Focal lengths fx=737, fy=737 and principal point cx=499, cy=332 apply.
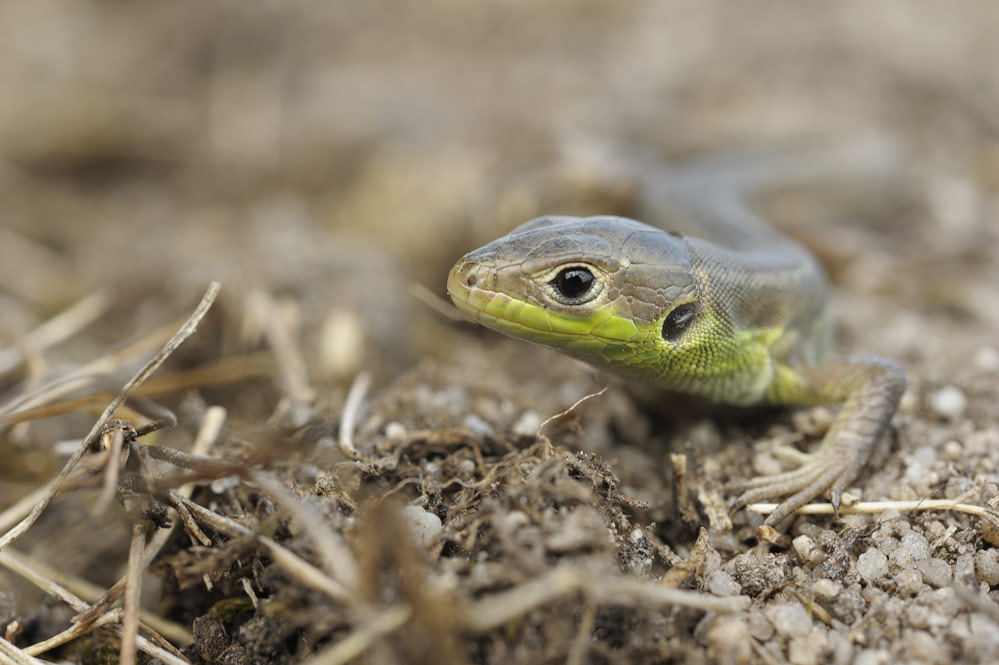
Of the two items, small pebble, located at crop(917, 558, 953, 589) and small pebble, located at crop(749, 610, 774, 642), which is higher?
small pebble, located at crop(917, 558, 953, 589)

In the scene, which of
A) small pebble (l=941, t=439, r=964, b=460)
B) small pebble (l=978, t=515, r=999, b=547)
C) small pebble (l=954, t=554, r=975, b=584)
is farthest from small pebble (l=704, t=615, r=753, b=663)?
small pebble (l=941, t=439, r=964, b=460)

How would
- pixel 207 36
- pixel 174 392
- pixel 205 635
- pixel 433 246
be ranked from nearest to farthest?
pixel 205 635, pixel 174 392, pixel 433 246, pixel 207 36

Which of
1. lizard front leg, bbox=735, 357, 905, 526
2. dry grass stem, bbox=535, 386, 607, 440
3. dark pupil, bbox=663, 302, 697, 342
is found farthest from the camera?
dark pupil, bbox=663, 302, 697, 342

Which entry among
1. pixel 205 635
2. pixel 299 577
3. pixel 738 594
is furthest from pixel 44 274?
pixel 738 594

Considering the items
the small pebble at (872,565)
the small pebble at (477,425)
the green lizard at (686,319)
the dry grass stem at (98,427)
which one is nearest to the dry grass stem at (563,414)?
the green lizard at (686,319)

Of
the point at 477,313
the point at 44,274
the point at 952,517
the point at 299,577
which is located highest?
the point at 477,313

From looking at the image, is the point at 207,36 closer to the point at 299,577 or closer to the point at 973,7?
the point at 299,577

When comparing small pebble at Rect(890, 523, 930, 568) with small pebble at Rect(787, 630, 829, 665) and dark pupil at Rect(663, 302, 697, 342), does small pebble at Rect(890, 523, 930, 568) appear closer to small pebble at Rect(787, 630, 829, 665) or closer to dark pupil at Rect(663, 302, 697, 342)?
small pebble at Rect(787, 630, 829, 665)
